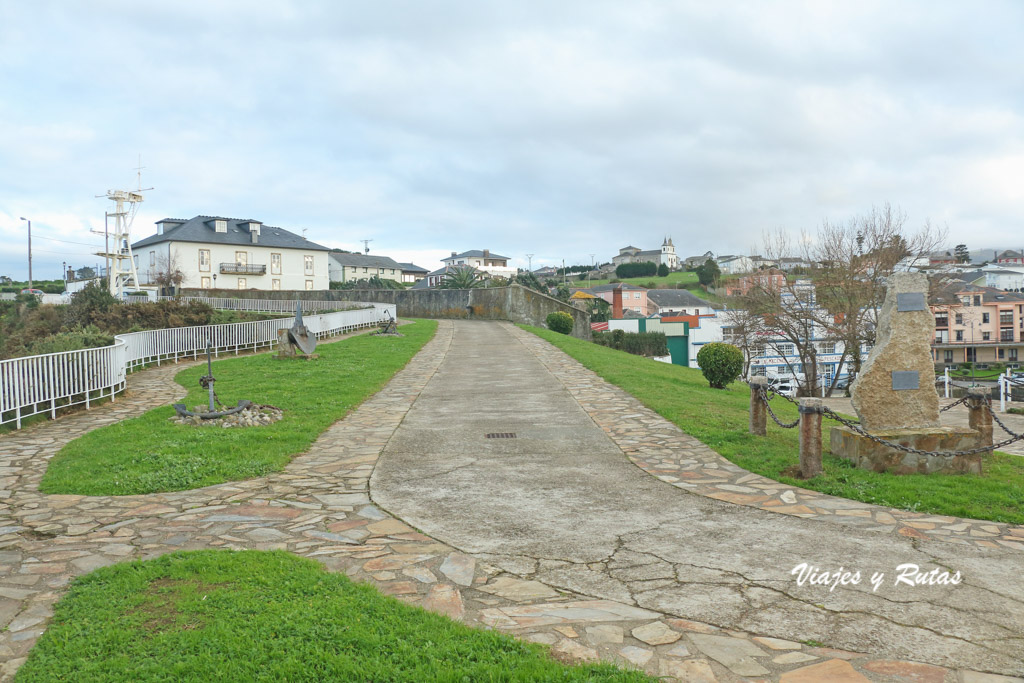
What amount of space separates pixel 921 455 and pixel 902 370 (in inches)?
39.7

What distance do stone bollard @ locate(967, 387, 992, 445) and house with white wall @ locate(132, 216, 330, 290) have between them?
190 ft

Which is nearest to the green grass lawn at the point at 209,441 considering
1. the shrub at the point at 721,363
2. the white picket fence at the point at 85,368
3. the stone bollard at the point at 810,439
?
the white picket fence at the point at 85,368

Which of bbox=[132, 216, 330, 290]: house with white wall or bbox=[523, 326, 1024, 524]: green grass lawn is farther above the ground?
bbox=[132, 216, 330, 290]: house with white wall

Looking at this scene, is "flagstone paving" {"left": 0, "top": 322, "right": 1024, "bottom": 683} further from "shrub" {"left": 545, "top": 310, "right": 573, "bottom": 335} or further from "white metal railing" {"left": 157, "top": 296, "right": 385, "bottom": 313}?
"white metal railing" {"left": 157, "top": 296, "right": 385, "bottom": 313}

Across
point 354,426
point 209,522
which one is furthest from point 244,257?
point 209,522

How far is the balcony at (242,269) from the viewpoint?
5822 centimetres

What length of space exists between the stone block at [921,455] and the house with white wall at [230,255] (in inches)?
2261

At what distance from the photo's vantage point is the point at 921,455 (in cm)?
699

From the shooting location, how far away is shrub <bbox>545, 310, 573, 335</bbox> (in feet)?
112

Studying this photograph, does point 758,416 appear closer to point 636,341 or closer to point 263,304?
point 636,341

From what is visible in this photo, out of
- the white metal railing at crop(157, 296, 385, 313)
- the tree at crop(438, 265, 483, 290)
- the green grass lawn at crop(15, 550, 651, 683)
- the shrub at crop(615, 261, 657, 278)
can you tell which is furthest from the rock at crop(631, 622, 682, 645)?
the shrub at crop(615, 261, 657, 278)

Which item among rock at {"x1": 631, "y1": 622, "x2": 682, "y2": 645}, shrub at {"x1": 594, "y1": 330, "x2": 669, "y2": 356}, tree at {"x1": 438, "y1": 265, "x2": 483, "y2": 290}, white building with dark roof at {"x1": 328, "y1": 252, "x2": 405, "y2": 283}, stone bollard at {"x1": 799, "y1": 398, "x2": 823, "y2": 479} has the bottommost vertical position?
shrub at {"x1": 594, "y1": 330, "x2": 669, "y2": 356}

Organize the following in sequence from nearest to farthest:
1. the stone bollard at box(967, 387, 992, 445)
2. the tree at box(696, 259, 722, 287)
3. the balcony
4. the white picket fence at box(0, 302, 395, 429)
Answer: the stone bollard at box(967, 387, 992, 445), the white picket fence at box(0, 302, 395, 429), the balcony, the tree at box(696, 259, 722, 287)

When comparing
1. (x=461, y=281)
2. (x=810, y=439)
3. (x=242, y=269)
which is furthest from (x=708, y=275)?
(x=810, y=439)
